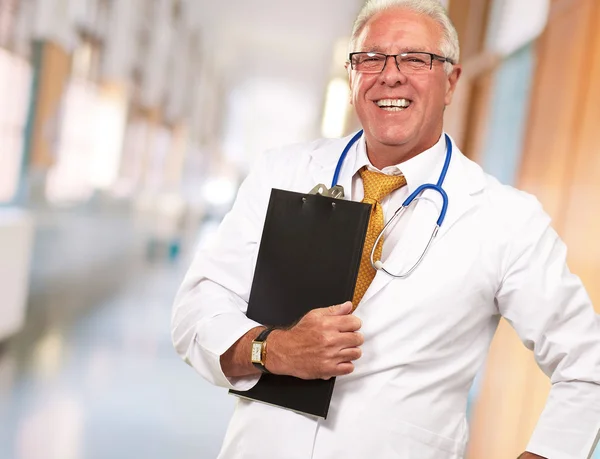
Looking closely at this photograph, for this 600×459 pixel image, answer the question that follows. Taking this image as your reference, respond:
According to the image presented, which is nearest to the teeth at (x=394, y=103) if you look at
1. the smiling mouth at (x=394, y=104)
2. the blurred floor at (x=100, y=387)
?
the smiling mouth at (x=394, y=104)

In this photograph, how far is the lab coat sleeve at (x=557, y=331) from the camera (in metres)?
1.35

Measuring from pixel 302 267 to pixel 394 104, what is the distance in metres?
0.38

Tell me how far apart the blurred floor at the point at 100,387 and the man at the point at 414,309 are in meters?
2.40

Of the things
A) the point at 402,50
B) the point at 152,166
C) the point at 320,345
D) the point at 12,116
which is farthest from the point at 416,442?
the point at 152,166

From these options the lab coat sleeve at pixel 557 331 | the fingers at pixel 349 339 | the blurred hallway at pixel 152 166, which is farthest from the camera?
the blurred hallway at pixel 152 166

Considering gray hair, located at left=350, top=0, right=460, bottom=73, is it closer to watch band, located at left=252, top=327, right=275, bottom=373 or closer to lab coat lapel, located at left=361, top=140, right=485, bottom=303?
lab coat lapel, located at left=361, top=140, right=485, bottom=303

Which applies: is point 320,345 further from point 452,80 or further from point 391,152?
point 452,80

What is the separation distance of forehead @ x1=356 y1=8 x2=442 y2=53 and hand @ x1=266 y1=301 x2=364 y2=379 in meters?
0.53

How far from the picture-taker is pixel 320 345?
126cm

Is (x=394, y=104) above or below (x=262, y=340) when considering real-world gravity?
above

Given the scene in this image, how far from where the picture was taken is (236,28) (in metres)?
Result: 14.7

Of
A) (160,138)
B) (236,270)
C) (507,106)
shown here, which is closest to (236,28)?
(160,138)

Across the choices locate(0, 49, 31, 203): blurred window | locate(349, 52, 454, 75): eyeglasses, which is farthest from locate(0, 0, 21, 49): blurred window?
locate(349, 52, 454, 75): eyeglasses

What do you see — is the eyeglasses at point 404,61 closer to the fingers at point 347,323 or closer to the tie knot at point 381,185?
the tie knot at point 381,185
